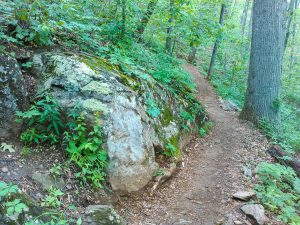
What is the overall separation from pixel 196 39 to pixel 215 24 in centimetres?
92

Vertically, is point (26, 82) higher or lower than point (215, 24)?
lower

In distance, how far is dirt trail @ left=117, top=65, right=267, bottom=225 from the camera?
14.6 ft

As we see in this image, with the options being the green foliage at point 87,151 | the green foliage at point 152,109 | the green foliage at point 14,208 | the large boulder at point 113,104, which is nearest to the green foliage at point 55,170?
the green foliage at point 87,151

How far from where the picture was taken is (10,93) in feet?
13.9

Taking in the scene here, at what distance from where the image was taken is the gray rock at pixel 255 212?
14.3 ft

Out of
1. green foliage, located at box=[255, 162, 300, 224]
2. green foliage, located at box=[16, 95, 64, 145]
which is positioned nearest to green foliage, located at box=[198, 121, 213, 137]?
green foliage, located at box=[255, 162, 300, 224]

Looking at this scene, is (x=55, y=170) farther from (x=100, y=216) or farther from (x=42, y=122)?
(x=100, y=216)

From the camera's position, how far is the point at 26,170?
385 centimetres

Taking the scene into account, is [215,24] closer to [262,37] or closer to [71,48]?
[262,37]

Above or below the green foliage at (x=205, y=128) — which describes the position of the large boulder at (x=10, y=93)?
above

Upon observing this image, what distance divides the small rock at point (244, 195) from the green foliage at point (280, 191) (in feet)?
0.58

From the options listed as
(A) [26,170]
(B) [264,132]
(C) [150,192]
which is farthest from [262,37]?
(A) [26,170]

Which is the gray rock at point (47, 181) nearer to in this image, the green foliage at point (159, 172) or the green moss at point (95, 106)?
the green moss at point (95, 106)

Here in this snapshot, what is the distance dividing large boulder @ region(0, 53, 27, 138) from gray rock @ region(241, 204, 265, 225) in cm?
392
